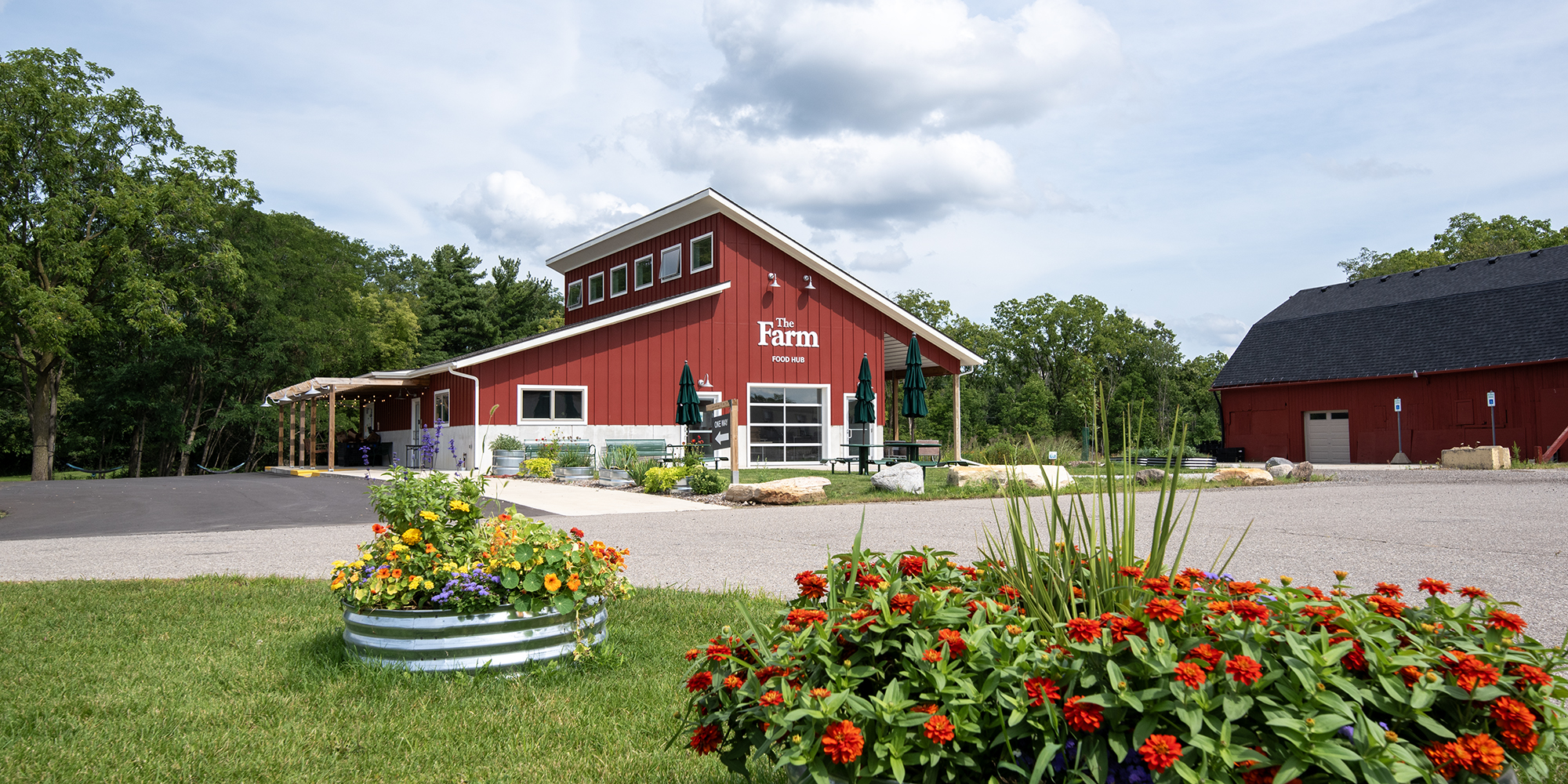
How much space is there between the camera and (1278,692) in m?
1.89

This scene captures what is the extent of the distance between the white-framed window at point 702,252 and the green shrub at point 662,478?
8.46 metres

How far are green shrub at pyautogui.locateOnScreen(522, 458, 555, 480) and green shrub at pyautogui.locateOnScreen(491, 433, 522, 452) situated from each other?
728 mm

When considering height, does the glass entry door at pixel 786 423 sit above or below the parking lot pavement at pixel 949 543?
above

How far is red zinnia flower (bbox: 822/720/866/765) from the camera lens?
1746mm

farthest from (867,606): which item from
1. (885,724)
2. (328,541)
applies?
(328,541)

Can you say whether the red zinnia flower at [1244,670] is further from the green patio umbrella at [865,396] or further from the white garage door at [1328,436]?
the white garage door at [1328,436]

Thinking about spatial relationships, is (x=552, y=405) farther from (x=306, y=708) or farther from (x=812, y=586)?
(x=812, y=586)

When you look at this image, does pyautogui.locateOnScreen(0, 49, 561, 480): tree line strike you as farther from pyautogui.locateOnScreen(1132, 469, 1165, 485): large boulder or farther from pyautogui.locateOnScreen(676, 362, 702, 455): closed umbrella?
pyautogui.locateOnScreen(1132, 469, 1165, 485): large boulder

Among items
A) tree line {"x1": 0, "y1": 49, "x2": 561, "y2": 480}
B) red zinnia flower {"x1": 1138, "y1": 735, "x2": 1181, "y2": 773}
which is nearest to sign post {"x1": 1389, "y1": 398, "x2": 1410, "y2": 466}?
red zinnia flower {"x1": 1138, "y1": 735, "x2": 1181, "y2": 773}

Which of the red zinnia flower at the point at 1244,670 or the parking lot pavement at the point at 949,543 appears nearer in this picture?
the red zinnia flower at the point at 1244,670

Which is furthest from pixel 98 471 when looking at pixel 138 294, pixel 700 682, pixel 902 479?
pixel 700 682

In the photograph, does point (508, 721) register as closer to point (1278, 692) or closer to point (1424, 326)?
point (1278, 692)

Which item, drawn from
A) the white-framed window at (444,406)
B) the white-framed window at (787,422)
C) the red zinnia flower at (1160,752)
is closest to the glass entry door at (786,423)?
the white-framed window at (787,422)

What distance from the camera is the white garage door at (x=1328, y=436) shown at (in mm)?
29312
